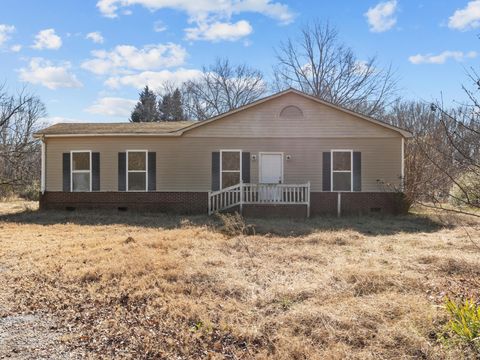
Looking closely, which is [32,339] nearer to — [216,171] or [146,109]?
[216,171]

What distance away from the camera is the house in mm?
13609

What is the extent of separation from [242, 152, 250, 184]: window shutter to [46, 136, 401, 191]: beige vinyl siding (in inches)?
6.0

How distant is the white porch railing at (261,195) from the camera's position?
42.4ft

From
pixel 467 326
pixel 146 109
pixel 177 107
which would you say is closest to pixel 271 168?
pixel 467 326

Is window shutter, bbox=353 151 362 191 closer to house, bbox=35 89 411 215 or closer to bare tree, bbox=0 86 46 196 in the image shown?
house, bbox=35 89 411 215

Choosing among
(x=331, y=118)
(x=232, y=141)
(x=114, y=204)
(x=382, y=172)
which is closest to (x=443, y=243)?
(x=382, y=172)

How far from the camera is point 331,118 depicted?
44.7ft

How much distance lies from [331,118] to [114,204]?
8.65 meters

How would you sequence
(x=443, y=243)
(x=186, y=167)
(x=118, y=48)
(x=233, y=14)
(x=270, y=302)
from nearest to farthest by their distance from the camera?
(x=270, y=302)
(x=443, y=243)
(x=186, y=167)
(x=118, y=48)
(x=233, y=14)

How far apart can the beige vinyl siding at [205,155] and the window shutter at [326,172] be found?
143mm

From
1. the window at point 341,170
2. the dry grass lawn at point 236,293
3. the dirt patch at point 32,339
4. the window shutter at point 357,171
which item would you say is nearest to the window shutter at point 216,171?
the window at point 341,170

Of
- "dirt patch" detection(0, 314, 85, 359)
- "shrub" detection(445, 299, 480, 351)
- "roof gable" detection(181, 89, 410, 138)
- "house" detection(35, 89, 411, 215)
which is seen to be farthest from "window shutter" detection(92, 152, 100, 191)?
"shrub" detection(445, 299, 480, 351)

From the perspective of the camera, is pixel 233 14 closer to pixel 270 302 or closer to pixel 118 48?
pixel 118 48

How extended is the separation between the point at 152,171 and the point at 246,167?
354 cm
